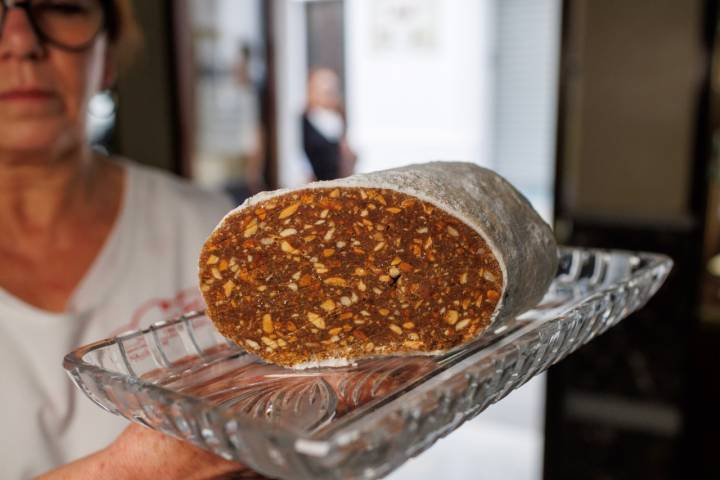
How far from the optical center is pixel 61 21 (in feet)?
3.77

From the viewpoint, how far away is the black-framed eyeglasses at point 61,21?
1.12 m

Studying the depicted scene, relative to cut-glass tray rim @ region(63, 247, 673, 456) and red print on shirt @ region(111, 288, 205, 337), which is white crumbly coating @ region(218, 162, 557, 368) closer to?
cut-glass tray rim @ region(63, 247, 673, 456)

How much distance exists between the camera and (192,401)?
61 centimetres

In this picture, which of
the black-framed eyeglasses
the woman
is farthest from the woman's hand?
the black-framed eyeglasses

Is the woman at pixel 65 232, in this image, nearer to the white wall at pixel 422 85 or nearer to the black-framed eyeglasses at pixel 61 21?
the black-framed eyeglasses at pixel 61 21

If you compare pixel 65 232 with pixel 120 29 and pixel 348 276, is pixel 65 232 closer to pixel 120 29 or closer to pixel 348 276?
pixel 120 29

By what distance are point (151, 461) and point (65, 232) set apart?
74cm

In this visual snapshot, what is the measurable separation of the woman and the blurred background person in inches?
122

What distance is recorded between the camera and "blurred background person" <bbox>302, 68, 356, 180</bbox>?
15.3 ft

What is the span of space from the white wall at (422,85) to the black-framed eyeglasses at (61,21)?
14.5ft

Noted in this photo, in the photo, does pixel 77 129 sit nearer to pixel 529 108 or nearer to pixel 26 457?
pixel 26 457

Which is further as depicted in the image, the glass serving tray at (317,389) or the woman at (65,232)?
the woman at (65,232)

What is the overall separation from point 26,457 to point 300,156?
3.65 metres

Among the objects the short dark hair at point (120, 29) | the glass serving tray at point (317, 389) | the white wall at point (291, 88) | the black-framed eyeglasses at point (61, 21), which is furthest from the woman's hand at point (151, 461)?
the white wall at point (291, 88)
